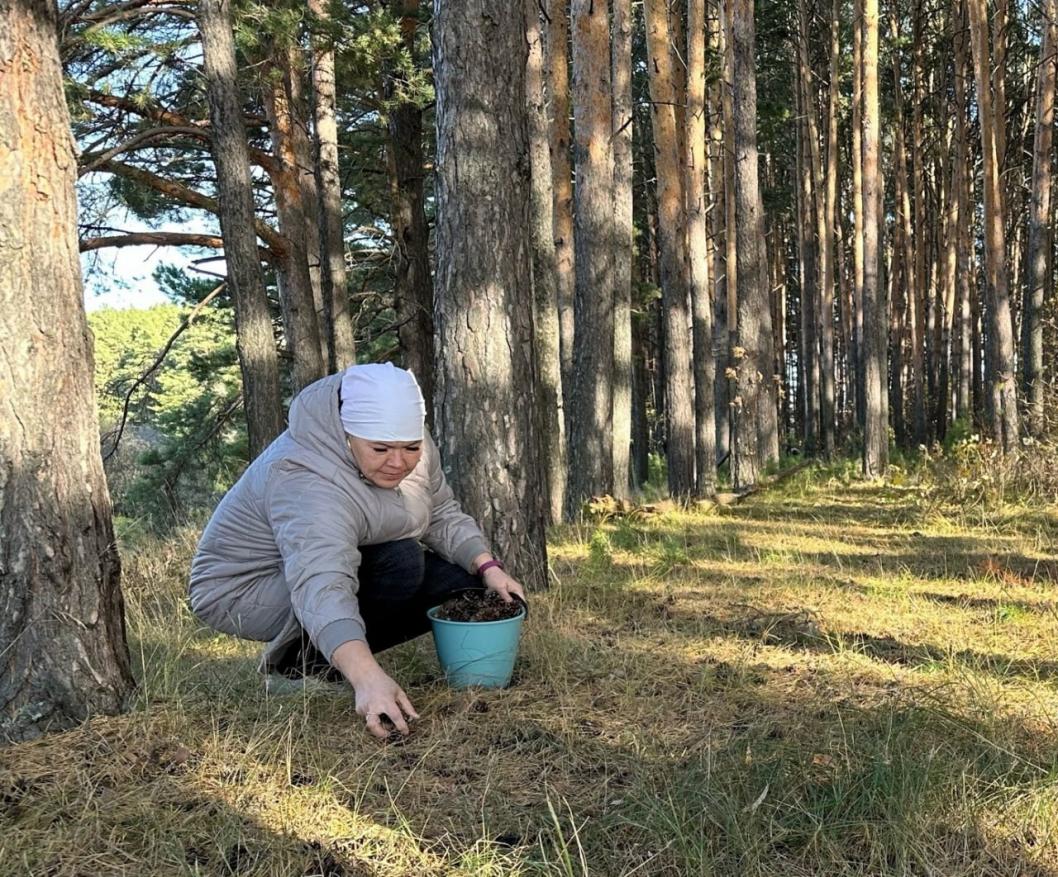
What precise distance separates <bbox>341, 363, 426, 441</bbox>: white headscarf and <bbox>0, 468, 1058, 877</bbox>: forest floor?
96cm

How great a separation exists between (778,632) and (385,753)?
6.65ft

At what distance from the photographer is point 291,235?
10633mm

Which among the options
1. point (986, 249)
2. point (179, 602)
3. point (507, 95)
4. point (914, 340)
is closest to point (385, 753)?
point (179, 602)

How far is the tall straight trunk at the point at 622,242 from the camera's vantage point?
31.8 ft

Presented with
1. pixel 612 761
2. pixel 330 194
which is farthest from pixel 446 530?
pixel 330 194

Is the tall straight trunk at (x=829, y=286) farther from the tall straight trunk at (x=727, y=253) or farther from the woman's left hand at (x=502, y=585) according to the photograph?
the woman's left hand at (x=502, y=585)

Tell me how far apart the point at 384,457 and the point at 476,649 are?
780 mm

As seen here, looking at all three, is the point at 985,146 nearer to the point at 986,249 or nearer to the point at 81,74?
the point at 986,249

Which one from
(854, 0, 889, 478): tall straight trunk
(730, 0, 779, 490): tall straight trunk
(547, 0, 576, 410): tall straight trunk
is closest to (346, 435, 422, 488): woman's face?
(547, 0, 576, 410): tall straight trunk

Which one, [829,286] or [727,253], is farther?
[829,286]

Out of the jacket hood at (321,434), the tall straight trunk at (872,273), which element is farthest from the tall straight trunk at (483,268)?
the tall straight trunk at (872,273)

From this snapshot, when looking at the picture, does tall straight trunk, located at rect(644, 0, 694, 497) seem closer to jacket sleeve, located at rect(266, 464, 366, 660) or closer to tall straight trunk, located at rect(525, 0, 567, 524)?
tall straight trunk, located at rect(525, 0, 567, 524)

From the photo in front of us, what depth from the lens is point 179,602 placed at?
4926mm

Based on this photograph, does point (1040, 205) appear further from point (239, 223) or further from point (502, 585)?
point (502, 585)
